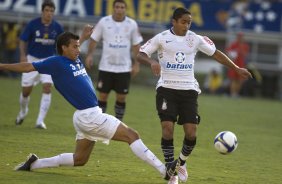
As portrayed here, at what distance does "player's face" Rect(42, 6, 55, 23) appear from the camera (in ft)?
51.8

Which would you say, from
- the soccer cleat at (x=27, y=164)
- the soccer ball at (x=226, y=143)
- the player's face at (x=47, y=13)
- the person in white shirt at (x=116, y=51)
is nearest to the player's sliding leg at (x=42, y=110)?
the person in white shirt at (x=116, y=51)

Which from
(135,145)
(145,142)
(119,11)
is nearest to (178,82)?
(135,145)

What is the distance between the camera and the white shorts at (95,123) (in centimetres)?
987

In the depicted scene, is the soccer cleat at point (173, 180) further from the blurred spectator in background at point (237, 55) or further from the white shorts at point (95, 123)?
the blurred spectator in background at point (237, 55)

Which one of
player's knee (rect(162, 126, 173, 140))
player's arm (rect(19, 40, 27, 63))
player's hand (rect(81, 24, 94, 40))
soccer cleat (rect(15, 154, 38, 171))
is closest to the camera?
soccer cleat (rect(15, 154, 38, 171))

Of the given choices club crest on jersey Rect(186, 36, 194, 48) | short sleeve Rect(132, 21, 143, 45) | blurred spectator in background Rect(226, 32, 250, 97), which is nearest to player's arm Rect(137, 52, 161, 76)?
club crest on jersey Rect(186, 36, 194, 48)

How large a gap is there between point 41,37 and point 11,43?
16.1 meters

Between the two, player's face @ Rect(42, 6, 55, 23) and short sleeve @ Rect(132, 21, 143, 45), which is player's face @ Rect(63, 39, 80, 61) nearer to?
player's face @ Rect(42, 6, 55, 23)

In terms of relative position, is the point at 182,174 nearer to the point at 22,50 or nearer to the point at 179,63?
the point at 179,63

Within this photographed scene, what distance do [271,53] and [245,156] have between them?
21.2 meters

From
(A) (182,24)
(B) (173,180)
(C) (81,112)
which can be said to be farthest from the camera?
(A) (182,24)

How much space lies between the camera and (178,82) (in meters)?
10.6

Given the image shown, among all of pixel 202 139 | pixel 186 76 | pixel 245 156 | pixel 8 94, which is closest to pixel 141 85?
pixel 8 94

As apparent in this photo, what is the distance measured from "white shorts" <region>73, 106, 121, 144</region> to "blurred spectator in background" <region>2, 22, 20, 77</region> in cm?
2187
